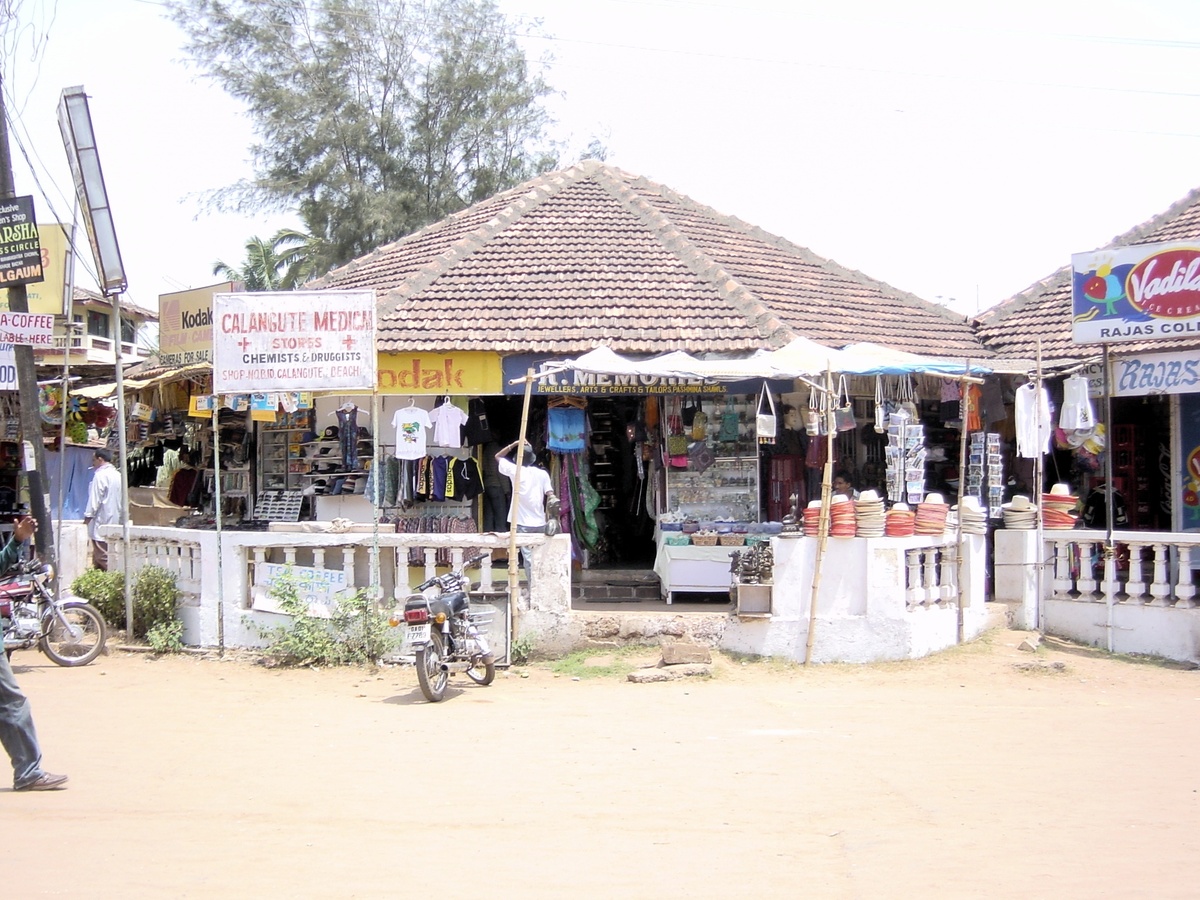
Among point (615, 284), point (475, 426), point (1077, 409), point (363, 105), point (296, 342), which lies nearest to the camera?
point (296, 342)

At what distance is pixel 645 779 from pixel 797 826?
1.14 meters

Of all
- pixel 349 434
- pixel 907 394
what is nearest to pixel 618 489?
pixel 349 434

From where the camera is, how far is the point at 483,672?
9.90 m

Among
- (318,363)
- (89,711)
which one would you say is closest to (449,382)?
(318,363)

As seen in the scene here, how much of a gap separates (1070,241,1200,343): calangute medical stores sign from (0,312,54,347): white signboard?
10.3 m

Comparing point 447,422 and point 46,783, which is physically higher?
point 447,422

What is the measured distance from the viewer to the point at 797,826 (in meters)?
5.84

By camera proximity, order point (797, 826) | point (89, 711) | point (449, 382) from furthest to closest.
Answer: point (449, 382)
point (89, 711)
point (797, 826)

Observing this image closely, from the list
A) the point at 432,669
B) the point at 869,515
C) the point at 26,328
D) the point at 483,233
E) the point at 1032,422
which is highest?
the point at 483,233

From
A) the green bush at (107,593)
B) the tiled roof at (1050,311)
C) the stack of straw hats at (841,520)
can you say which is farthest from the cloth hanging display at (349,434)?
the tiled roof at (1050,311)

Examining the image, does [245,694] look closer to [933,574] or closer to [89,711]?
[89,711]

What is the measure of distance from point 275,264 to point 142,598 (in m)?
22.7

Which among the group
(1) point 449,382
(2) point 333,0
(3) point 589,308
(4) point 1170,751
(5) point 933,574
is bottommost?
(4) point 1170,751

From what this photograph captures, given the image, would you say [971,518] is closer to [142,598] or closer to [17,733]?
[142,598]
